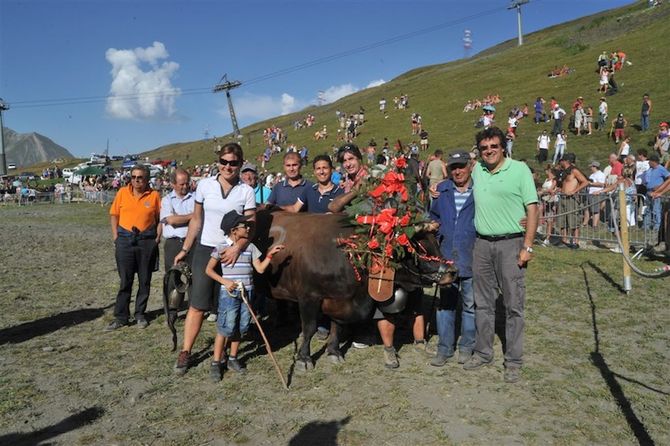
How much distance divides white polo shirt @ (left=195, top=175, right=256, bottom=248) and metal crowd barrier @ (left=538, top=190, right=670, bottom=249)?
747cm

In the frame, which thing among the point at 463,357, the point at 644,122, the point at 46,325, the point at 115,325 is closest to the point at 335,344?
the point at 463,357

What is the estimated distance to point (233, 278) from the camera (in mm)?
4941

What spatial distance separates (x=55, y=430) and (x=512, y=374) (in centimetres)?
411

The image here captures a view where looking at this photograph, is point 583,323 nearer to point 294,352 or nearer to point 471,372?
point 471,372

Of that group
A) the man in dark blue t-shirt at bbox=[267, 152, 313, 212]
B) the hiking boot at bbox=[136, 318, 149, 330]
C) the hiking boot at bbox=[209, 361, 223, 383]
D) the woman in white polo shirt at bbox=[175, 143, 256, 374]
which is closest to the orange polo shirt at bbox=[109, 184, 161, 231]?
the hiking boot at bbox=[136, 318, 149, 330]

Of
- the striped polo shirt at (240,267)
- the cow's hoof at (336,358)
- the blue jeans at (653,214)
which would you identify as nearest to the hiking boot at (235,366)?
the striped polo shirt at (240,267)

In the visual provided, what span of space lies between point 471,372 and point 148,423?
3.12 m

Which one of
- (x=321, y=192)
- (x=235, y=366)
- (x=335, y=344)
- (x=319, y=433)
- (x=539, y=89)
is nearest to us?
(x=319, y=433)

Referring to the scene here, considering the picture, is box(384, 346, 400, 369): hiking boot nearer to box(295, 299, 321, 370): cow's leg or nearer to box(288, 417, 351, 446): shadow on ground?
box(295, 299, 321, 370): cow's leg

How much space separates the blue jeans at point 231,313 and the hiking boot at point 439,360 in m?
2.04

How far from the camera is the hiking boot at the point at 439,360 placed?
532 cm

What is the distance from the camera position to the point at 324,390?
15.7ft

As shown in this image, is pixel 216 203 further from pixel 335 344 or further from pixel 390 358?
pixel 390 358

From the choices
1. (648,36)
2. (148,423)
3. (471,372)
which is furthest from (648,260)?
(648,36)
